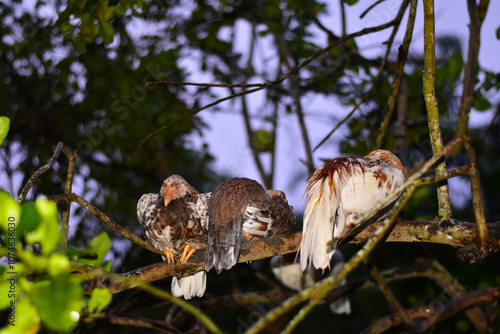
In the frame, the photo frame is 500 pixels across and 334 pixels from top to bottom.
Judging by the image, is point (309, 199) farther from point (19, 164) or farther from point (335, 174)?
point (19, 164)

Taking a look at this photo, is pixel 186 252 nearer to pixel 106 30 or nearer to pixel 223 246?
pixel 223 246

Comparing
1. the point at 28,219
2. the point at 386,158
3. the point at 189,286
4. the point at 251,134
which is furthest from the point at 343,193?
the point at 251,134

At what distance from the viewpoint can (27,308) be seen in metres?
1.00

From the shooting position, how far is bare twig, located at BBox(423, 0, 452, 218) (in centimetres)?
225

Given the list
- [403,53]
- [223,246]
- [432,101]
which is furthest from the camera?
[403,53]

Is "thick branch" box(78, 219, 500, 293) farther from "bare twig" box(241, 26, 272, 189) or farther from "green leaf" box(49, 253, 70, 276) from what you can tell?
"bare twig" box(241, 26, 272, 189)

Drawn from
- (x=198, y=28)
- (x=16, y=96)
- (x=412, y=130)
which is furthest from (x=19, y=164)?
(x=412, y=130)

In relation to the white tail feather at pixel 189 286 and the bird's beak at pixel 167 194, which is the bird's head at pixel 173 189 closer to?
the bird's beak at pixel 167 194

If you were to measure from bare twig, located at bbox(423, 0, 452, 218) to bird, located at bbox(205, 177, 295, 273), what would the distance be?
85 centimetres

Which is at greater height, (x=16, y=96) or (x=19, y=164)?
(x=16, y=96)

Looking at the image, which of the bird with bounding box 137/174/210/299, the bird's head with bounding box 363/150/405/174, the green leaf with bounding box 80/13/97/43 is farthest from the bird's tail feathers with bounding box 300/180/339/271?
the green leaf with bounding box 80/13/97/43

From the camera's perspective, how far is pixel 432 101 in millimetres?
2293

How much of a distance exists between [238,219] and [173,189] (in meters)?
0.50

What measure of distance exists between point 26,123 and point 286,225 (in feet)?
13.5
